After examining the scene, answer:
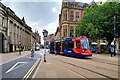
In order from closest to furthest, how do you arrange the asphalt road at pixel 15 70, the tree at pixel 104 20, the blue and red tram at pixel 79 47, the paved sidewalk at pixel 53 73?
the paved sidewalk at pixel 53 73 < the asphalt road at pixel 15 70 < the blue and red tram at pixel 79 47 < the tree at pixel 104 20

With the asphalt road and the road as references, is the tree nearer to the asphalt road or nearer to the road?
the road

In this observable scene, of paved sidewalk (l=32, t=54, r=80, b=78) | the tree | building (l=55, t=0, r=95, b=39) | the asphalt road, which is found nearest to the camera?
paved sidewalk (l=32, t=54, r=80, b=78)

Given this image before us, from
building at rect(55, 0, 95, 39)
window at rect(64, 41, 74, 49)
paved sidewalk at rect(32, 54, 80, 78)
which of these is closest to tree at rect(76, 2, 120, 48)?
window at rect(64, 41, 74, 49)

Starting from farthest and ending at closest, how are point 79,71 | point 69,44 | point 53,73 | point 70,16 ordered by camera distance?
point 70,16
point 69,44
point 79,71
point 53,73

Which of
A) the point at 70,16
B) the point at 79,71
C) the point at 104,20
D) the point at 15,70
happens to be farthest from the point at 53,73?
the point at 70,16

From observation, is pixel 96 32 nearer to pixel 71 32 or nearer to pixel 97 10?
pixel 97 10

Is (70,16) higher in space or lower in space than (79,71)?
higher

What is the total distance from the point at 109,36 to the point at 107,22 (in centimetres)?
409

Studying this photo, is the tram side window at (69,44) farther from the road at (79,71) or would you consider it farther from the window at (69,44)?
the road at (79,71)

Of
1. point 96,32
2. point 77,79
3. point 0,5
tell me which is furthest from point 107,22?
point 77,79

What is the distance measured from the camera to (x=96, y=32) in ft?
179

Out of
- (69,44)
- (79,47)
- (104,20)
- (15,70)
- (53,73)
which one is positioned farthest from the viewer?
(104,20)

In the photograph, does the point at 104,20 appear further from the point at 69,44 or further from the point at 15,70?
the point at 15,70

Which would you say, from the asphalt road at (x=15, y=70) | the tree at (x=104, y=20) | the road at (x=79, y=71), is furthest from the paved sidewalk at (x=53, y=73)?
the tree at (x=104, y=20)
